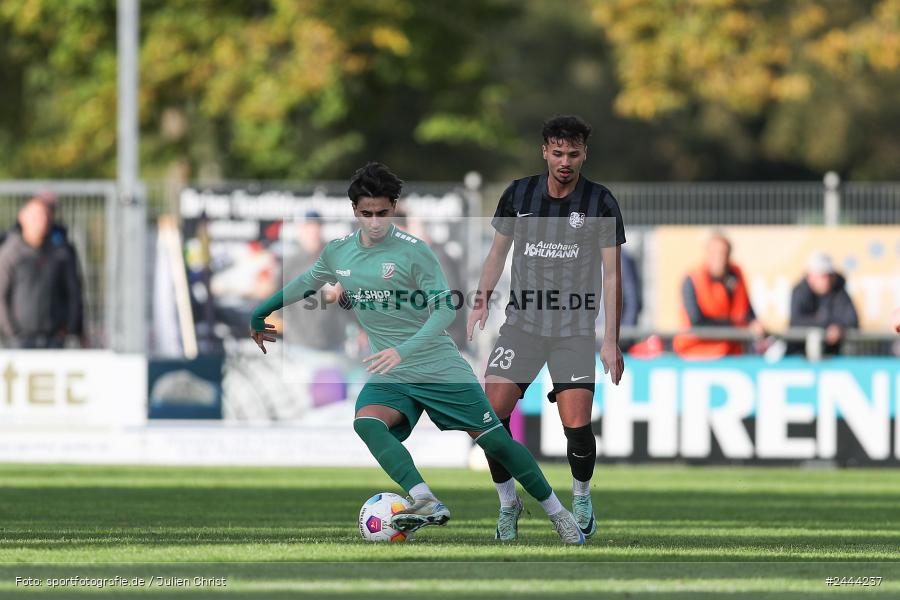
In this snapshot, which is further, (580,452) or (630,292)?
(630,292)

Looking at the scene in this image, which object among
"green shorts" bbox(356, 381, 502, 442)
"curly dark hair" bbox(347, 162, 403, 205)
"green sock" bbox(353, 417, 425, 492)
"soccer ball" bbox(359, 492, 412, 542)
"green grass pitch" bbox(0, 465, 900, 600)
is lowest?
"green grass pitch" bbox(0, 465, 900, 600)

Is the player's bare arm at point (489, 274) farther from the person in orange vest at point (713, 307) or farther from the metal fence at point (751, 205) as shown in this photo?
the metal fence at point (751, 205)

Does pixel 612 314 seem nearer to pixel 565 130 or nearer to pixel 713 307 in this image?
pixel 565 130

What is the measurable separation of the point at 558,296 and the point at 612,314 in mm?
295

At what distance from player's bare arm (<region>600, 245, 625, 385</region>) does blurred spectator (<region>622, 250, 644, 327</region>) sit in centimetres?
898

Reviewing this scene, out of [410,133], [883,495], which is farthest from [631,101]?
[883,495]

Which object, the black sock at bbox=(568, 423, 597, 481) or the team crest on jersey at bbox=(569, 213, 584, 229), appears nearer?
the team crest on jersey at bbox=(569, 213, 584, 229)

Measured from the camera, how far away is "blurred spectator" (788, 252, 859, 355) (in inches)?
739

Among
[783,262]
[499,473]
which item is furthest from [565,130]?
[783,262]

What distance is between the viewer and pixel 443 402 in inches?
378

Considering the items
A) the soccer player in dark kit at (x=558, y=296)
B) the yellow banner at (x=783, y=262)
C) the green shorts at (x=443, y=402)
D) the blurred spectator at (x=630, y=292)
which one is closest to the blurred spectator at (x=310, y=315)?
the blurred spectator at (x=630, y=292)

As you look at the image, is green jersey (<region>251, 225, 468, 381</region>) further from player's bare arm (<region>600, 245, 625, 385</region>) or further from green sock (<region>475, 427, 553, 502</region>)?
player's bare arm (<region>600, 245, 625, 385</region>)

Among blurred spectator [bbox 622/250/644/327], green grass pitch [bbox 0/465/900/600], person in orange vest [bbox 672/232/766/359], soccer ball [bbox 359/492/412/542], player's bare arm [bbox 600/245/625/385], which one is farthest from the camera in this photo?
blurred spectator [bbox 622/250/644/327]

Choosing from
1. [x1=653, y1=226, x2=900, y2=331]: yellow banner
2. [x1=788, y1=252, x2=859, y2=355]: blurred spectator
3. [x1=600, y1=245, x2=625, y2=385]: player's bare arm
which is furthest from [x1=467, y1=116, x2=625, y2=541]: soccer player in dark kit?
[x1=653, y1=226, x2=900, y2=331]: yellow banner
